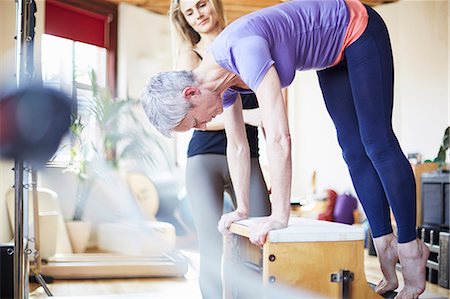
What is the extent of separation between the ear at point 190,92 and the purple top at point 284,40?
86 mm

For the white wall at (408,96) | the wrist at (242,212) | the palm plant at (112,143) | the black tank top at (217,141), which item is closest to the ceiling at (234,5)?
the white wall at (408,96)

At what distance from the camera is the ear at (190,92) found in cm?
142

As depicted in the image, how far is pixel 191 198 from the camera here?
1793 millimetres

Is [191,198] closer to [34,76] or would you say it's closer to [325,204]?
[34,76]

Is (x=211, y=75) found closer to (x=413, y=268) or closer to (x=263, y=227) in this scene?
(x=263, y=227)

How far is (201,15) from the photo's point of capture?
1.88 meters

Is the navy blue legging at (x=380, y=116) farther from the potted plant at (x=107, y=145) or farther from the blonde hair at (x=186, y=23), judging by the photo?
the potted plant at (x=107, y=145)

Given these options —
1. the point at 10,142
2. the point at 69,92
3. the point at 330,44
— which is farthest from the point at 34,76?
the point at 330,44

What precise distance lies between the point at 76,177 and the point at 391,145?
57.2 inches

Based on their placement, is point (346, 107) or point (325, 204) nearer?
point (346, 107)

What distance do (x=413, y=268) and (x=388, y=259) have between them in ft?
0.36

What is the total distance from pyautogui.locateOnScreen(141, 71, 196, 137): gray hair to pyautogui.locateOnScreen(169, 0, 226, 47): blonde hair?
1.58ft

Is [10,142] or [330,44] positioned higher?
[330,44]

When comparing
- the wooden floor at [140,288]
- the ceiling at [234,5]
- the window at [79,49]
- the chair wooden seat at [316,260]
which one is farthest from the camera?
the ceiling at [234,5]
